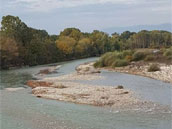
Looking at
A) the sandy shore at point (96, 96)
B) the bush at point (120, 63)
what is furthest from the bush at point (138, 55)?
the sandy shore at point (96, 96)

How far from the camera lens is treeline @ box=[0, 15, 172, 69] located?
186 ft

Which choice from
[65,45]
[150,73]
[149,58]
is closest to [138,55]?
[149,58]

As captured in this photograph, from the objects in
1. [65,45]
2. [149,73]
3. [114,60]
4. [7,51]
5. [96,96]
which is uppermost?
[65,45]

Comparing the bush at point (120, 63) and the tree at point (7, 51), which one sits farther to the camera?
the tree at point (7, 51)

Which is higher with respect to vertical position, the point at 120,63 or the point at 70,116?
the point at 120,63

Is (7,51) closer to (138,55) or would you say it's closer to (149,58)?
(138,55)

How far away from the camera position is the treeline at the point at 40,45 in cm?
5659

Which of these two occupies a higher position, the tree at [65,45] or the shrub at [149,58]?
the tree at [65,45]

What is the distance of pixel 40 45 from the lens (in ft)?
222

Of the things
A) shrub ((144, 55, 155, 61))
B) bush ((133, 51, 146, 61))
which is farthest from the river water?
bush ((133, 51, 146, 61))

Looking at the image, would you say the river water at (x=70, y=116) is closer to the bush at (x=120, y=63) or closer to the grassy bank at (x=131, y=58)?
the bush at (x=120, y=63)

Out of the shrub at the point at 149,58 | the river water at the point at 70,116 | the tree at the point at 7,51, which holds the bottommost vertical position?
the river water at the point at 70,116

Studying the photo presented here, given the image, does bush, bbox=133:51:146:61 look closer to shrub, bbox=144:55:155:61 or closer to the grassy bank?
the grassy bank

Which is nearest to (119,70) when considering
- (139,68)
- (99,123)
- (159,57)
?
(139,68)
